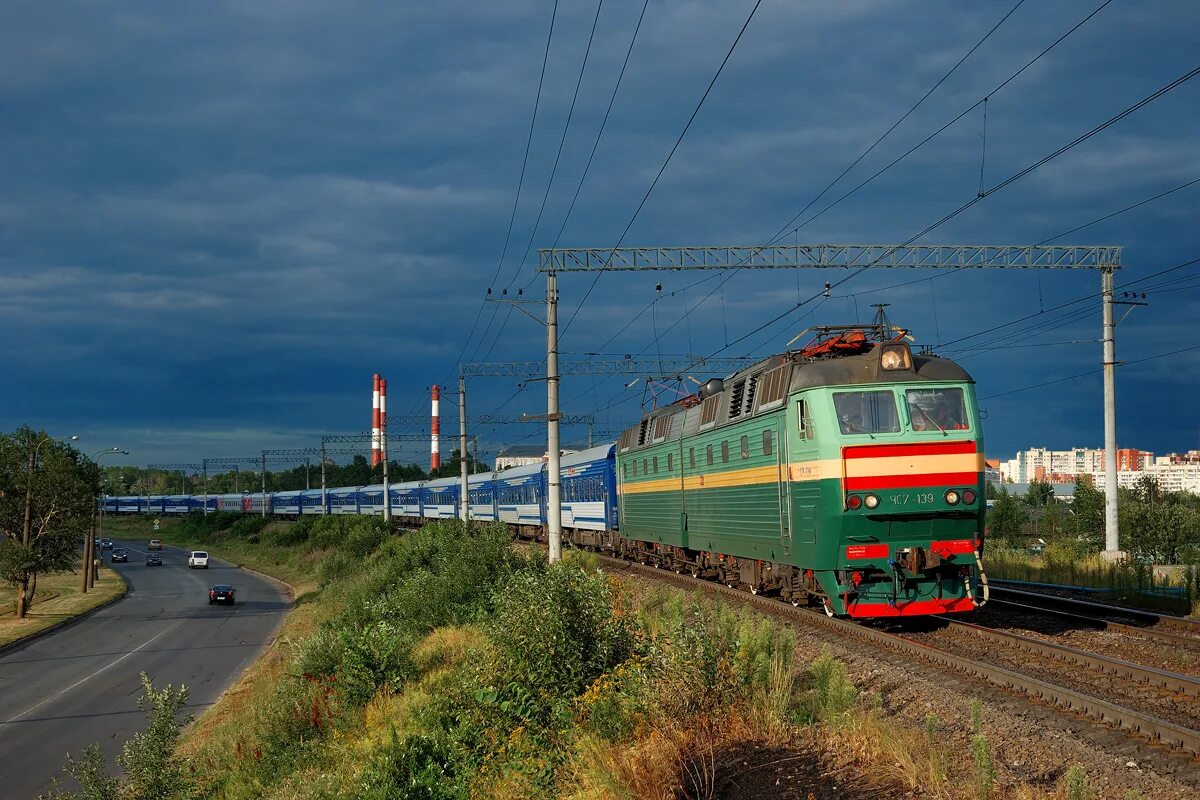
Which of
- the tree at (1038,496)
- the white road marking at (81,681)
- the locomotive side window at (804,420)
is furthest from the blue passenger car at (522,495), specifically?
the tree at (1038,496)

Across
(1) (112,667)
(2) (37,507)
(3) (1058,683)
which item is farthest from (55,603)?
(3) (1058,683)

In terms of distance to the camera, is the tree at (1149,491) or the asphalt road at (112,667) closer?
the asphalt road at (112,667)

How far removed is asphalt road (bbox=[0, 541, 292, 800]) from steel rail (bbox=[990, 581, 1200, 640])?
24.9m

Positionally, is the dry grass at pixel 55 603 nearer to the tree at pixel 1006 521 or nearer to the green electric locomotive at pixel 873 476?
the green electric locomotive at pixel 873 476

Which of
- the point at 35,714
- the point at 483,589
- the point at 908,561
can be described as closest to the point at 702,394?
the point at 483,589

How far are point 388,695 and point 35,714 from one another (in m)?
23.2

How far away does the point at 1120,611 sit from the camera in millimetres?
17969

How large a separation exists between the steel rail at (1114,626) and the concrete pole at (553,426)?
9.89m

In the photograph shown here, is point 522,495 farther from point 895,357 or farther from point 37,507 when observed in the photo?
point 895,357

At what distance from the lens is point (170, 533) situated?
152125 millimetres

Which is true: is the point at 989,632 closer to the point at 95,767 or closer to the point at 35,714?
the point at 95,767

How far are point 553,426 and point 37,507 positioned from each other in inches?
1666

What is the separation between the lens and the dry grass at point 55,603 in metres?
54.7

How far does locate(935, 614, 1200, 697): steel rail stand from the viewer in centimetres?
1178
